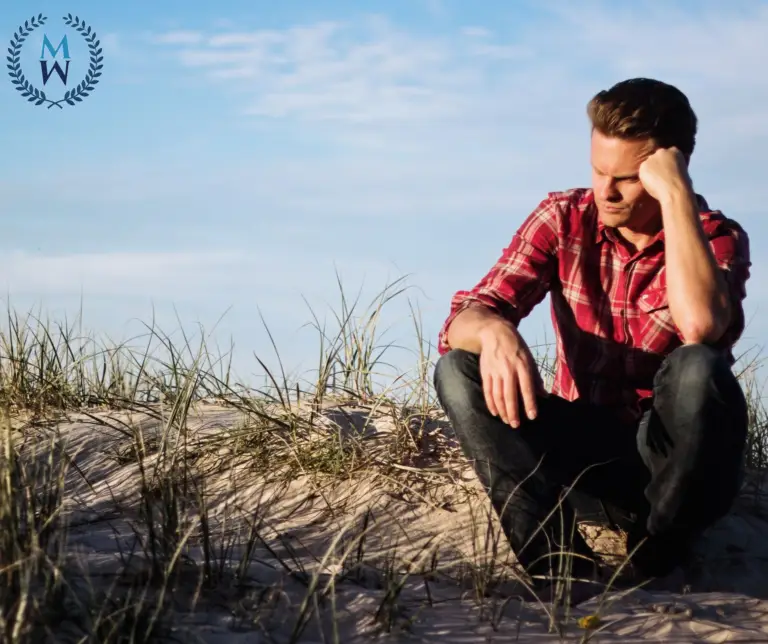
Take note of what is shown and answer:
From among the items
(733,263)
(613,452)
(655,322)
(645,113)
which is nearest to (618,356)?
(655,322)

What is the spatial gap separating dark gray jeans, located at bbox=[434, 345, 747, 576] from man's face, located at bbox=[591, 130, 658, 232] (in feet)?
1.83

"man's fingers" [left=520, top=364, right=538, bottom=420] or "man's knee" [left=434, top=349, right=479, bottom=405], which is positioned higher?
"man's knee" [left=434, top=349, right=479, bottom=405]

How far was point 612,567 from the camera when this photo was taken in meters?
3.55

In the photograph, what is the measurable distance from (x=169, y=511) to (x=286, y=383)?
1.76m

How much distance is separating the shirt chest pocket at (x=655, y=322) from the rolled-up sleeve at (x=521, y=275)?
1.12 feet

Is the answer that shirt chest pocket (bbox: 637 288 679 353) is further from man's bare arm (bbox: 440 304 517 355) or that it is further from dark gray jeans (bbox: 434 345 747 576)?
man's bare arm (bbox: 440 304 517 355)

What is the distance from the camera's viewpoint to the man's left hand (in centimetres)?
327

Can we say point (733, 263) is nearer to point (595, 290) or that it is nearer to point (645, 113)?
point (595, 290)

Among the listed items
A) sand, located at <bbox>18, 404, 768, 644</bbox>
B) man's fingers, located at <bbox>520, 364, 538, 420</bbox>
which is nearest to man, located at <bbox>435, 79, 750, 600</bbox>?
man's fingers, located at <bbox>520, 364, 538, 420</bbox>

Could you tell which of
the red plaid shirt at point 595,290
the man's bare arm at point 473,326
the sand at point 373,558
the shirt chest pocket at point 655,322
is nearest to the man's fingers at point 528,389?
the man's bare arm at point 473,326

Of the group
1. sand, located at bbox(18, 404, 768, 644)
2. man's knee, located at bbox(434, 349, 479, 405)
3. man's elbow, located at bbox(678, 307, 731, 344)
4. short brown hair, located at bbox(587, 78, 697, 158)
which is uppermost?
short brown hair, located at bbox(587, 78, 697, 158)

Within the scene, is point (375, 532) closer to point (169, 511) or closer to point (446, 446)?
point (446, 446)

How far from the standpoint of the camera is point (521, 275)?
3.56m

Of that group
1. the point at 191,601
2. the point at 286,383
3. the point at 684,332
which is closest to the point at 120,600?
the point at 191,601
